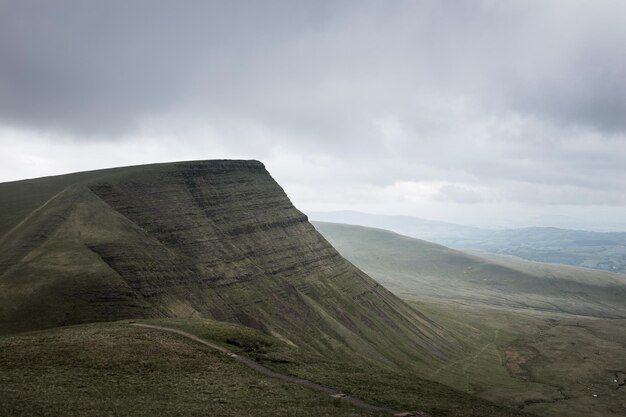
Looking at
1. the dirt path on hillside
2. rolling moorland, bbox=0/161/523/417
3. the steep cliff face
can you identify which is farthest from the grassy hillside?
the steep cliff face

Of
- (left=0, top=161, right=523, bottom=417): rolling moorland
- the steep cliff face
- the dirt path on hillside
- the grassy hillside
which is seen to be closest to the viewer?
the grassy hillside

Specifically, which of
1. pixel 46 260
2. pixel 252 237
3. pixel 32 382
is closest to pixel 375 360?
pixel 252 237

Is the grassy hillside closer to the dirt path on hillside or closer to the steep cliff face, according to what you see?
the dirt path on hillside

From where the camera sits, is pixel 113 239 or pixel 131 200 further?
pixel 131 200

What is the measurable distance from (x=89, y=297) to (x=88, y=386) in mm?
35077

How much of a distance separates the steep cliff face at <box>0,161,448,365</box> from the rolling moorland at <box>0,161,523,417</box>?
1.47ft

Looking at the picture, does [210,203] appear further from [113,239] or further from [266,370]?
Answer: [266,370]

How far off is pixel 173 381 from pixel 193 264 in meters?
66.3

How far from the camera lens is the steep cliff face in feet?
252

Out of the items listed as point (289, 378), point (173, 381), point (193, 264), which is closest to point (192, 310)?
point (193, 264)

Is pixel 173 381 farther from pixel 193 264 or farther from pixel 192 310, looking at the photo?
pixel 193 264

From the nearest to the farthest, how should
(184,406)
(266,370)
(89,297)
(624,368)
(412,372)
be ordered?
(184,406)
(266,370)
(89,297)
(412,372)
(624,368)

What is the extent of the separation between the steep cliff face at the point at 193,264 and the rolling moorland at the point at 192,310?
0.45m

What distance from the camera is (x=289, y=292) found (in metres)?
128
